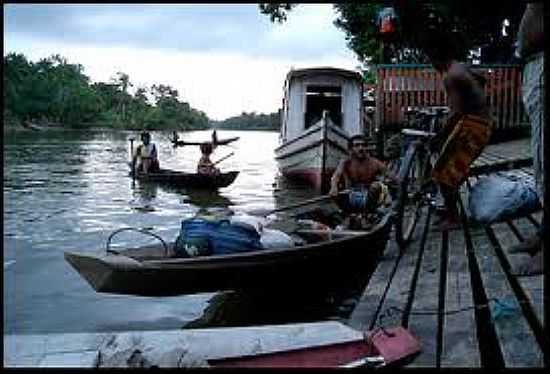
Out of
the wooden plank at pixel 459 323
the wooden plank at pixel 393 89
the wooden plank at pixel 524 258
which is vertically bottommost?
the wooden plank at pixel 459 323

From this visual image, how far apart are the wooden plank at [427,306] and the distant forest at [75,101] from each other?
59794 millimetres

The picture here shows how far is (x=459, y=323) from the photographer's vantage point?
3.62 meters

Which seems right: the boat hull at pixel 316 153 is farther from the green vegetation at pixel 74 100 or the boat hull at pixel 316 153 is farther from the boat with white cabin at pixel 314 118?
the green vegetation at pixel 74 100

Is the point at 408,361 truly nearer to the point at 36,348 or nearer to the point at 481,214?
the point at 36,348

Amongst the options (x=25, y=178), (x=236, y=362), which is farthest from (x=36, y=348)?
(x=25, y=178)

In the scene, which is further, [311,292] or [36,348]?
[311,292]

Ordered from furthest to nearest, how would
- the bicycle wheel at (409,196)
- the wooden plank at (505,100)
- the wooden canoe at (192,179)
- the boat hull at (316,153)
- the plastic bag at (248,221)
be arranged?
the wooden canoe at (192,179) < the boat hull at (316,153) < the wooden plank at (505,100) < the bicycle wheel at (409,196) < the plastic bag at (248,221)

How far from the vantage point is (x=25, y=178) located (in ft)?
63.5

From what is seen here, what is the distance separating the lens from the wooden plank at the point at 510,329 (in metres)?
2.95

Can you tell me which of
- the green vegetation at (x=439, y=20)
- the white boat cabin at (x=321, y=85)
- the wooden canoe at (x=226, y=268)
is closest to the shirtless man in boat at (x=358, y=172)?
the wooden canoe at (x=226, y=268)

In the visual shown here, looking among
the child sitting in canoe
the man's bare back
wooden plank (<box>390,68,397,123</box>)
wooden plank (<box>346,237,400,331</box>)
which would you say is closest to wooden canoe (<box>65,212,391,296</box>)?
wooden plank (<box>346,237,400,331</box>)

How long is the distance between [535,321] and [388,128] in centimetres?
1112

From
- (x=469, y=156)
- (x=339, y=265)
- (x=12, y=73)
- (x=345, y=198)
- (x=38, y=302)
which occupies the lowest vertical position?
(x=38, y=302)

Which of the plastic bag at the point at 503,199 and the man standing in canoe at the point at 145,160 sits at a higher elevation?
the plastic bag at the point at 503,199
